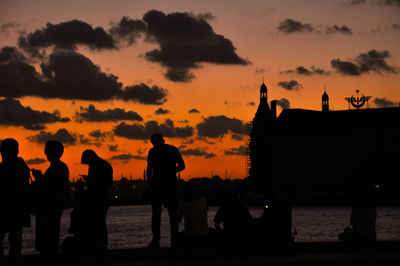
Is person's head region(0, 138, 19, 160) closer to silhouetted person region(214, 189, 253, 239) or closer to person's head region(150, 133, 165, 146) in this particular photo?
person's head region(150, 133, 165, 146)

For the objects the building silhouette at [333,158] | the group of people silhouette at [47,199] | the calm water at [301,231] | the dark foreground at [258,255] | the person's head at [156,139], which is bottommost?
the calm water at [301,231]

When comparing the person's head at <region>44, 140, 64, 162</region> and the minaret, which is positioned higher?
the minaret

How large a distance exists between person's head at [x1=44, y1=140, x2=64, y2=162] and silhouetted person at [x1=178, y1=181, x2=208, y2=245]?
2469 mm

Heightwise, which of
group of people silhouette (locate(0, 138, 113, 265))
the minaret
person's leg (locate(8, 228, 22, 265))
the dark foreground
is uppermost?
the minaret

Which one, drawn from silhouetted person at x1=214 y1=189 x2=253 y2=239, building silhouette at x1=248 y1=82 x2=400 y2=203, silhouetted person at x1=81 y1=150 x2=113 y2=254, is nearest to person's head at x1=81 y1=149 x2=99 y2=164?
silhouetted person at x1=81 y1=150 x2=113 y2=254

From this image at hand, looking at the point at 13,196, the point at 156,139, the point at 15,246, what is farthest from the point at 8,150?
the point at 156,139

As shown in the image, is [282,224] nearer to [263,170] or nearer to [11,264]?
[11,264]

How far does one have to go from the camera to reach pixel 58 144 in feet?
29.9

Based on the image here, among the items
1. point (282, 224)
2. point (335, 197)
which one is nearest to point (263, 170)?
point (335, 197)

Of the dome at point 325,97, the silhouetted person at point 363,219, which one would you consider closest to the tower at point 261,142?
the dome at point 325,97

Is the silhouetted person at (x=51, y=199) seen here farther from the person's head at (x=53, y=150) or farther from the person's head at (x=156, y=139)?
the person's head at (x=156, y=139)

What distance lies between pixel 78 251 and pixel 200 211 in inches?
87.8

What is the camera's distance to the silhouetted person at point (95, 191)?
9.71 metres

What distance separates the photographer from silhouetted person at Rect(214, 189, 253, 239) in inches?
425
